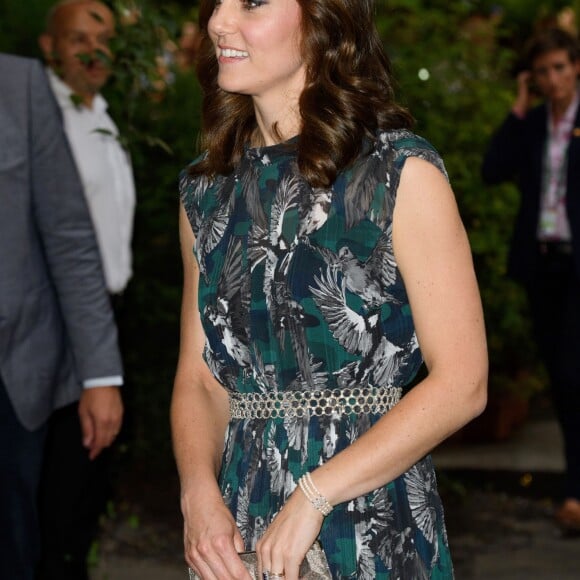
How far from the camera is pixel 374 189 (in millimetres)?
2561

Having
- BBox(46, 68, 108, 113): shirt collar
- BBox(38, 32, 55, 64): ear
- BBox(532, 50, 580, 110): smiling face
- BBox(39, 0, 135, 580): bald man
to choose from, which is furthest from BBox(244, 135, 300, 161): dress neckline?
BBox(532, 50, 580, 110): smiling face

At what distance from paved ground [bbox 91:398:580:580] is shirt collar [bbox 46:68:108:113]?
2018mm

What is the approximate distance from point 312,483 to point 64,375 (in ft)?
4.86

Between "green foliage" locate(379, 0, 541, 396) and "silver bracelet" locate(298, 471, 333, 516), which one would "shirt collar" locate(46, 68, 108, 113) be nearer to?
"green foliage" locate(379, 0, 541, 396)

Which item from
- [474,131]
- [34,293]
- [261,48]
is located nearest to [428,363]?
[261,48]

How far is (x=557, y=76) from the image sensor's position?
22.8ft

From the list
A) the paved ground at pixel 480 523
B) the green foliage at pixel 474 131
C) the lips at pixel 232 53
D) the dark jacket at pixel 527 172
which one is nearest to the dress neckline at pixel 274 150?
the lips at pixel 232 53

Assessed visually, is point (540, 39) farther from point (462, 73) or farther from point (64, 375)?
point (64, 375)

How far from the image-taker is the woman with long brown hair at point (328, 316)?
2473 millimetres

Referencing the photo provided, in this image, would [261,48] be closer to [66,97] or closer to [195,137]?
[66,97]

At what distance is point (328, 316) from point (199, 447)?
0.42 meters

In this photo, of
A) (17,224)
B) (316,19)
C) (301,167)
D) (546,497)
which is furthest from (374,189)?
(546,497)

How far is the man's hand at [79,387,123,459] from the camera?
12.7ft

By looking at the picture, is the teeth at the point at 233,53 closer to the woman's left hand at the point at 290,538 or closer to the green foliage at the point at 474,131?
the woman's left hand at the point at 290,538
